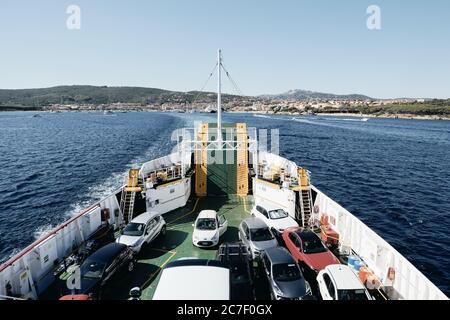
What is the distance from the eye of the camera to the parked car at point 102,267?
34.9 feet

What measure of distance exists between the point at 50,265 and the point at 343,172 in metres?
44.6

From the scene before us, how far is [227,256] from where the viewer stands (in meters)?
13.0

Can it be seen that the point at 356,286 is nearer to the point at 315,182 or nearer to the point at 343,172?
the point at 315,182

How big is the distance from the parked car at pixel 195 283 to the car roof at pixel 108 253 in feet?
10.8

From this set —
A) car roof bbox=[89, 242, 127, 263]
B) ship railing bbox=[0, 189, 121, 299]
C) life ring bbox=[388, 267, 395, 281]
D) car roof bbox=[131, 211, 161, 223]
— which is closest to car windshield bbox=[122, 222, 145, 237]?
car roof bbox=[131, 211, 161, 223]

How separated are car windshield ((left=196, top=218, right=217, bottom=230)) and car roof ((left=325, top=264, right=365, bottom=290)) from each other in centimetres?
676

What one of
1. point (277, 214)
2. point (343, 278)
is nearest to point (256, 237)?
point (277, 214)

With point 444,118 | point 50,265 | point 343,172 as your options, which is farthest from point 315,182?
point 444,118

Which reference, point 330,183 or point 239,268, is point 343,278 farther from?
point 330,183

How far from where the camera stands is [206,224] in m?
16.1

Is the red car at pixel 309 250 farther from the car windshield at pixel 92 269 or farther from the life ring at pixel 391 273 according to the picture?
the car windshield at pixel 92 269

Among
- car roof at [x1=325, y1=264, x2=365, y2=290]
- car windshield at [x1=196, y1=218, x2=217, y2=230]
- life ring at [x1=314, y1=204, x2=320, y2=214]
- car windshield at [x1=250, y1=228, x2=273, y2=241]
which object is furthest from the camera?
life ring at [x1=314, y1=204, x2=320, y2=214]

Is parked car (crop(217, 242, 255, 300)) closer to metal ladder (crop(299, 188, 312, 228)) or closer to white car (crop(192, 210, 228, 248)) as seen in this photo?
white car (crop(192, 210, 228, 248))

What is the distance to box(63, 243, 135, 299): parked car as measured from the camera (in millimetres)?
10642
